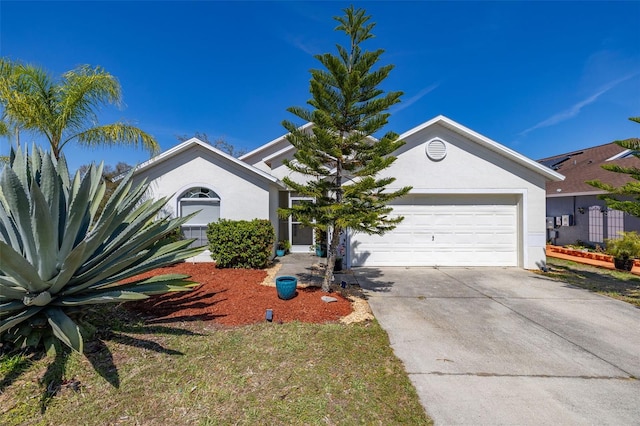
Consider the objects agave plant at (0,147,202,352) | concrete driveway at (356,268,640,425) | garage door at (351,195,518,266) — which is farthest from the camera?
garage door at (351,195,518,266)

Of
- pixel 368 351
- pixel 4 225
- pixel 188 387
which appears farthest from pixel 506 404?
pixel 4 225

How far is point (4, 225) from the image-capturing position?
3.60m

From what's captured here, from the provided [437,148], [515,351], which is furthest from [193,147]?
[515,351]

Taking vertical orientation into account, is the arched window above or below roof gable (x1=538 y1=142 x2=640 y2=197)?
below

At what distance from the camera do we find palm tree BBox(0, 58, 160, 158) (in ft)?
24.0

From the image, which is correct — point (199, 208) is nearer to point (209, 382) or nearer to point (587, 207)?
point (209, 382)

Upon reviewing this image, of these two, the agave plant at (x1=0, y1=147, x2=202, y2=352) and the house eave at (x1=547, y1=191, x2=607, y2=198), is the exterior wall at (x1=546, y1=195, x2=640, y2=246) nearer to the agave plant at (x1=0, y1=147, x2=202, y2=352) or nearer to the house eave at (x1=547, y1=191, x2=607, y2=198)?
the house eave at (x1=547, y1=191, x2=607, y2=198)

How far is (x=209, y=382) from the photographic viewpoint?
10.2 ft

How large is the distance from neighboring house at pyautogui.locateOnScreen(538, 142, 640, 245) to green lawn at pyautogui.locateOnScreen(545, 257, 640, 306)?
11.4ft

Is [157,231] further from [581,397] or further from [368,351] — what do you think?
[581,397]

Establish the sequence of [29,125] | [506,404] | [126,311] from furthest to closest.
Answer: [29,125] < [126,311] < [506,404]

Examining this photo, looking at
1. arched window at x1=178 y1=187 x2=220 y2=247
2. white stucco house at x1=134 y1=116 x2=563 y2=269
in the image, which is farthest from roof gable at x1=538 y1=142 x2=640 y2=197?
arched window at x1=178 y1=187 x2=220 y2=247

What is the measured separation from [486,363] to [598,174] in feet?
54.5

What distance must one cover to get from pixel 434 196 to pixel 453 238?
1629 mm
